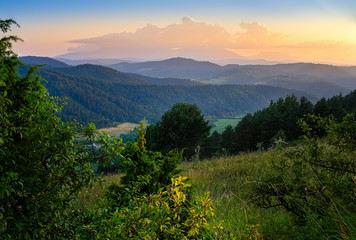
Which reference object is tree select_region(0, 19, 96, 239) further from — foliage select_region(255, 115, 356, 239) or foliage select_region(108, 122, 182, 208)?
foliage select_region(255, 115, 356, 239)

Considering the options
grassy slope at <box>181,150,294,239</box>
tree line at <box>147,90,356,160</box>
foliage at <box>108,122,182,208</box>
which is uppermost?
foliage at <box>108,122,182,208</box>

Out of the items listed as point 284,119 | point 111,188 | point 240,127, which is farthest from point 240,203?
point 240,127

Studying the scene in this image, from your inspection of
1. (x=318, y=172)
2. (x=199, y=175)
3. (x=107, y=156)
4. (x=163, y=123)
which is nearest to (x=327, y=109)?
(x=163, y=123)

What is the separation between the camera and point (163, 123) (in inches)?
1393

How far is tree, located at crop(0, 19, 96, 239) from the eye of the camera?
224cm

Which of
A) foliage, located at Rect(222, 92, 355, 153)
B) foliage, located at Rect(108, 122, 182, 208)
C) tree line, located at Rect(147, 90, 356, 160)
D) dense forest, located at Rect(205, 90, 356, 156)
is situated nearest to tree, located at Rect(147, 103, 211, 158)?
tree line, located at Rect(147, 90, 356, 160)

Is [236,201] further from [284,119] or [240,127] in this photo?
[240,127]

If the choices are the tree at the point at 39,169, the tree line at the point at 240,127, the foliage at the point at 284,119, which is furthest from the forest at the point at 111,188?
the foliage at the point at 284,119

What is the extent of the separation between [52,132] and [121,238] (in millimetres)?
1321

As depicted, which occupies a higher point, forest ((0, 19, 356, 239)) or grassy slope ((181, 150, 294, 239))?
forest ((0, 19, 356, 239))

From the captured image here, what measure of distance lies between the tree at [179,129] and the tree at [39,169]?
30502 mm

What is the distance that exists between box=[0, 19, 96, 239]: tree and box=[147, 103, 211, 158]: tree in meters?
30.5

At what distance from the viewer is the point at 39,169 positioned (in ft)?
7.82

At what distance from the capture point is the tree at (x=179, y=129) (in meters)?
34.1
